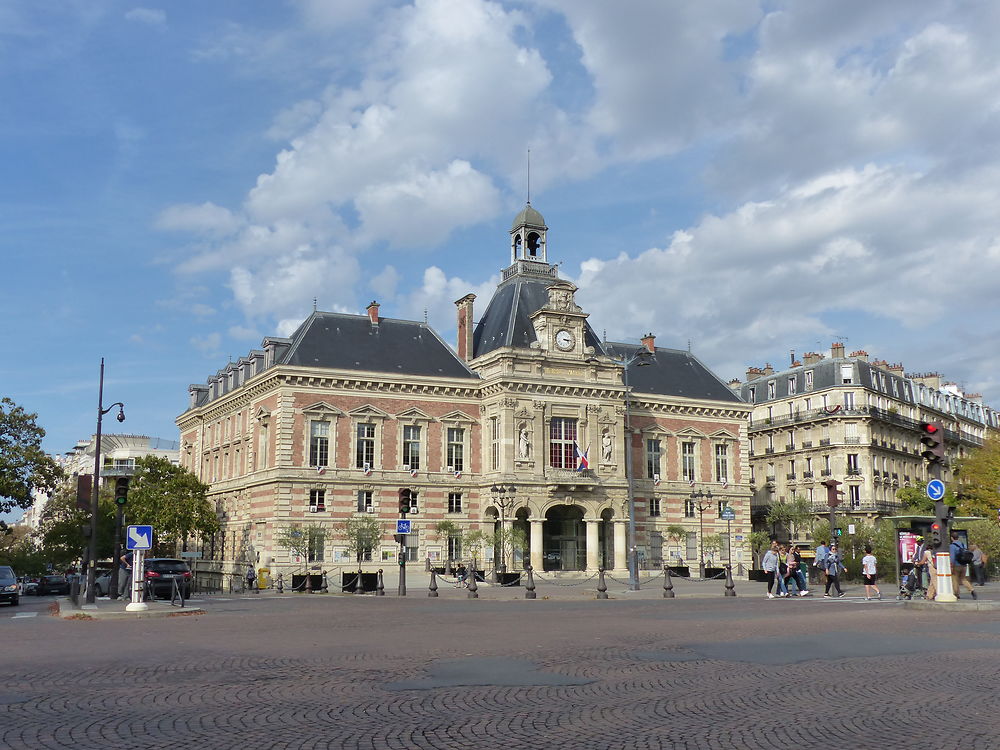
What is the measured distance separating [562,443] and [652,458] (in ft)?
28.3

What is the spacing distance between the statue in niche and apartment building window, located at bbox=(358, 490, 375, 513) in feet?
47.1

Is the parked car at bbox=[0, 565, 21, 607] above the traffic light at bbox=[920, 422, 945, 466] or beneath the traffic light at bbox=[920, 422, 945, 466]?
beneath

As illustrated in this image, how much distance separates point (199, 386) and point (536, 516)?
32254 millimetres

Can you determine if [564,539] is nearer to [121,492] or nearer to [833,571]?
[833,571]

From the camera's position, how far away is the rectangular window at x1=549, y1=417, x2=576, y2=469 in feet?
192

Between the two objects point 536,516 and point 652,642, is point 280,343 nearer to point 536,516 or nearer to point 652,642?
point 536,516

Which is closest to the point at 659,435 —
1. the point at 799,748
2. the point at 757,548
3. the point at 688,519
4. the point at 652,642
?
the point at 688,519

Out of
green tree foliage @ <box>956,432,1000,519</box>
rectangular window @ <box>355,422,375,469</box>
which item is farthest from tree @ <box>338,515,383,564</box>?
green tree foliage @ <box>956,432,1000,519</box>

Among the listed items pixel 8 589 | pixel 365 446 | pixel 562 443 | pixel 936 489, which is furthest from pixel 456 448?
pixel 936 489

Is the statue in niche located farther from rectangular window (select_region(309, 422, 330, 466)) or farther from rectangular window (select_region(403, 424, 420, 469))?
rectangular window (select_region(309, 422, 330, 466))

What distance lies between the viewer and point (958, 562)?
94.0ft

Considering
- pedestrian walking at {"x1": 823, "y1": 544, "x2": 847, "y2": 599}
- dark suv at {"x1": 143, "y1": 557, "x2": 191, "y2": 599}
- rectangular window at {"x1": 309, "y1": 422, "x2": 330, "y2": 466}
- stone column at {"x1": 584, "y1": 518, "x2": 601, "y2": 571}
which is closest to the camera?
pedestrian walking at {"x1": 823, "y1": 544, "x2": 847, "y2": 599}

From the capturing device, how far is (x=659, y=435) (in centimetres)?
6488

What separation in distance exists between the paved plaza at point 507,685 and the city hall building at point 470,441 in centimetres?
3283
